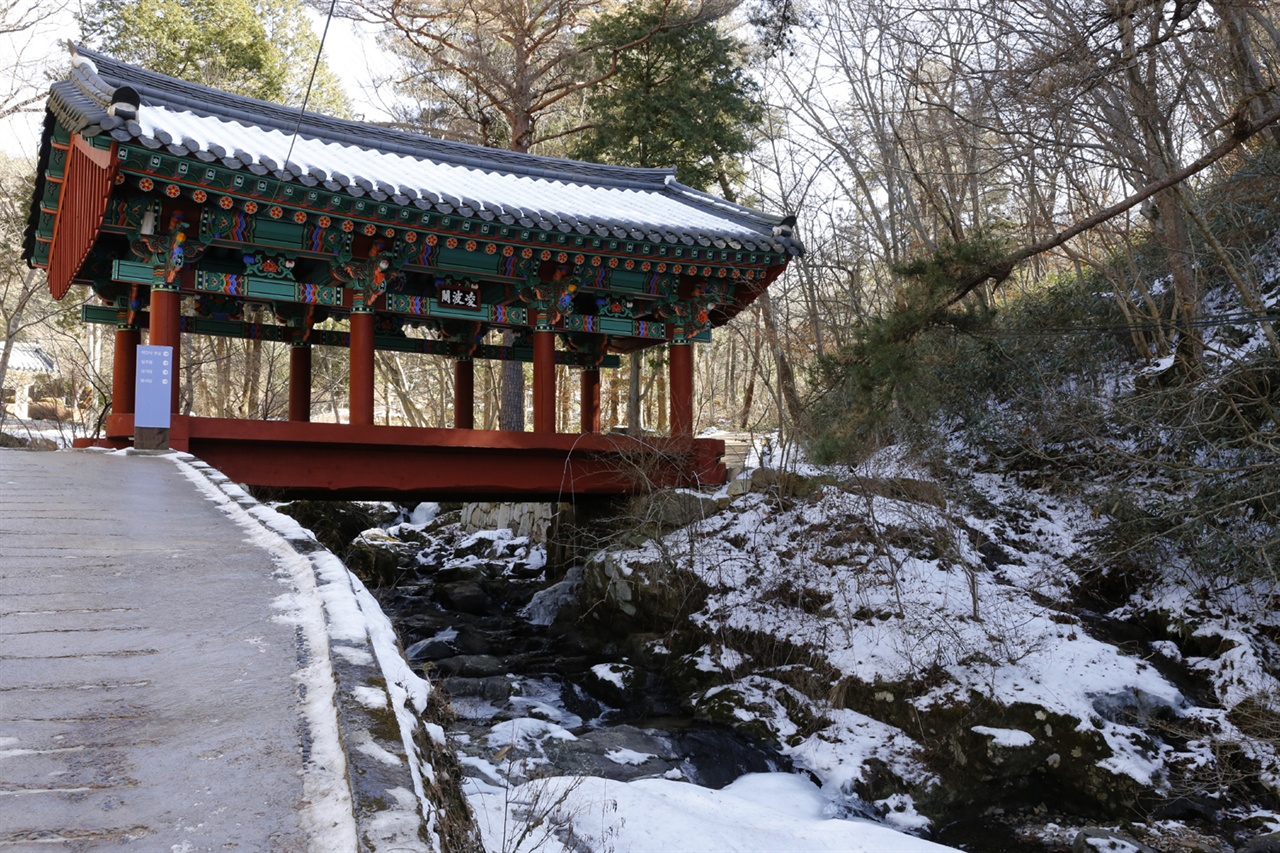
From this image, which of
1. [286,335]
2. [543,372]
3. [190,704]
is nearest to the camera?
[190,704]

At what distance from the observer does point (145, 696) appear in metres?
2.16

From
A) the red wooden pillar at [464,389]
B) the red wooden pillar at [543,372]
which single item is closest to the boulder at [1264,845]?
the red wooden pillar at [543,372]

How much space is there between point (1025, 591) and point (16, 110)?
776 inches

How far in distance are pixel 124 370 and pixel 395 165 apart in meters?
4.13

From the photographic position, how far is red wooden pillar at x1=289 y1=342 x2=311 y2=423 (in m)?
11.7

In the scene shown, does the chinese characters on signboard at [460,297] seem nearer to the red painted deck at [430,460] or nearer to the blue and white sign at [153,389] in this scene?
the red painted deck at [430,460]

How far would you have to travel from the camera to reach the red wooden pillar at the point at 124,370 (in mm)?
9773

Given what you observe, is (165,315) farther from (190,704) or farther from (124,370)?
(190,704)

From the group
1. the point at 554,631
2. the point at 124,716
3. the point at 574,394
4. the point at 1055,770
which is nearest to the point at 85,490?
the point at 124,716

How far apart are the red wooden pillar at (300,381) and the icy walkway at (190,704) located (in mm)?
7957

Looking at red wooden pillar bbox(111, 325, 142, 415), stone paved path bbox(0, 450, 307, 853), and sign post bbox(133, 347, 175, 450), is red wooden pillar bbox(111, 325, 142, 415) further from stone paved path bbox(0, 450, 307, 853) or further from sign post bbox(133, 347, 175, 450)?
stone paved path bbox(0, 450, 307, 853)

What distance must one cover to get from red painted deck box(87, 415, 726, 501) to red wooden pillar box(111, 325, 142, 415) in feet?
1.82

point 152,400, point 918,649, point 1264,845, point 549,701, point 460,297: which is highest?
point 460,297

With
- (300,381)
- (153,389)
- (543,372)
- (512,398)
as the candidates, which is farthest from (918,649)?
(512,398)
